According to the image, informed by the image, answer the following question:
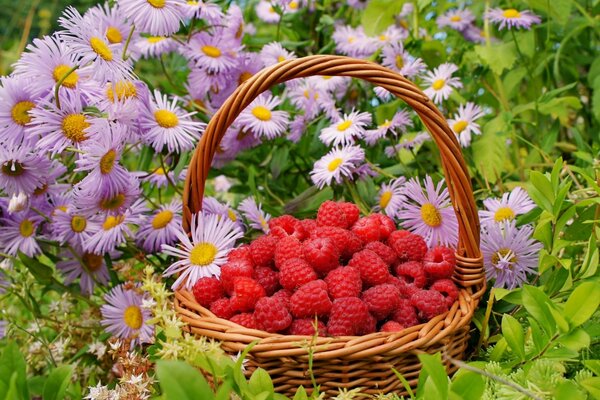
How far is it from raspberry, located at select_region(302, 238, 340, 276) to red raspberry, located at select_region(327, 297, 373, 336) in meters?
0.09

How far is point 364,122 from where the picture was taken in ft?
4.82

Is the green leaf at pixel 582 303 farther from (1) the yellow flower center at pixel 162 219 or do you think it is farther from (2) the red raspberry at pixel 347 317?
(1) the yellow flower center at pixel 162 219

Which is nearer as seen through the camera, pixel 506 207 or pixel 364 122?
pixel 506 207

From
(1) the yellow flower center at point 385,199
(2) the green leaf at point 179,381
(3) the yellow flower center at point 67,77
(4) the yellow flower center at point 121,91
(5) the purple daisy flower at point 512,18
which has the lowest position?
(2) the green leaf at point 179,381

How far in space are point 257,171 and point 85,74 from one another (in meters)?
0.58

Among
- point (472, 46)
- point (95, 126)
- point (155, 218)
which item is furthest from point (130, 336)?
point (472, 46)

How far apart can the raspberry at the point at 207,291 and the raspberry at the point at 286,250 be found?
10cm

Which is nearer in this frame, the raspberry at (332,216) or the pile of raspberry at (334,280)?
the pile of raspberry at (334,280)

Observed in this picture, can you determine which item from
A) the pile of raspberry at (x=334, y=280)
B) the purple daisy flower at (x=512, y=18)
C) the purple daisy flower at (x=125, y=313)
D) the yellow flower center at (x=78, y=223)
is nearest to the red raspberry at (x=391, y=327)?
the pile of raspberry at (x=334, y=280)

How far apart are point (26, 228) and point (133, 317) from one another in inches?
10.3

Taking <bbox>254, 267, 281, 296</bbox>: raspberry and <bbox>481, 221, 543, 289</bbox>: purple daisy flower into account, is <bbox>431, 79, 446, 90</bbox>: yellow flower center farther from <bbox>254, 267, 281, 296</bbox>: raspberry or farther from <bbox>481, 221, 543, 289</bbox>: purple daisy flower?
<bbox>254, 267, 281, 296</bbox>: raspberry

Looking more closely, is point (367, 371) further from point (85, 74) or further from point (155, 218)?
point (85, 74)

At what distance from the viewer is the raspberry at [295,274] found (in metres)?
1.05

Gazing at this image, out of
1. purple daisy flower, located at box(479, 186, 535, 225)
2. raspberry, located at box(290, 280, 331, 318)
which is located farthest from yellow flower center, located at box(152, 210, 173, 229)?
purple daisy flower, located at box(479, 186, 535, 225)
